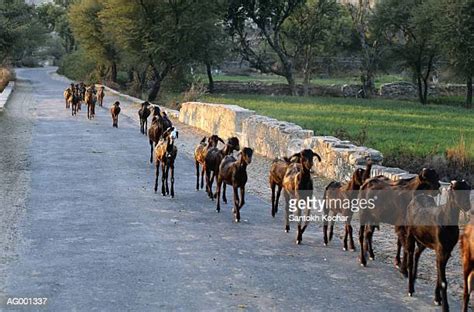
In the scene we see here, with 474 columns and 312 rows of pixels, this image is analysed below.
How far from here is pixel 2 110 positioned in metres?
31.0

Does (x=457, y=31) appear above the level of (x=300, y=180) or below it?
above

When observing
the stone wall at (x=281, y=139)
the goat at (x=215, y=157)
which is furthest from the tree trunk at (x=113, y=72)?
Result: the goat at (x=215, y=157)

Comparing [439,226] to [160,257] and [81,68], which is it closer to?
[160,257]

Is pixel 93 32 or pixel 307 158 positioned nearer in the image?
pixel 307 158

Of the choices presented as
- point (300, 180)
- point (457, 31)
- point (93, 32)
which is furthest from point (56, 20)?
point (300, 180)

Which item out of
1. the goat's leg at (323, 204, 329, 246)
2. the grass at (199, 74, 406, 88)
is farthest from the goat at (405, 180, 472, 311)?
the grass at (199, 74, 406, 88)

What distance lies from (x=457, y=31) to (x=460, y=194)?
39.6 m

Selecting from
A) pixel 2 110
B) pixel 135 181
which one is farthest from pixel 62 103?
pixel 135 181

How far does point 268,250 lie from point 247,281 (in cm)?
143

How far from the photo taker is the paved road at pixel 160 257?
25.0ft

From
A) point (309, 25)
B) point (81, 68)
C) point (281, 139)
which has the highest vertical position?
point (309, 25)

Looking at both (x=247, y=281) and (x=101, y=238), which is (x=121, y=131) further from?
(x=247, y=281)

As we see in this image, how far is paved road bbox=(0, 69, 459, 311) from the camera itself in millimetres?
7633

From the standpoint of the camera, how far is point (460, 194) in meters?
7.17
